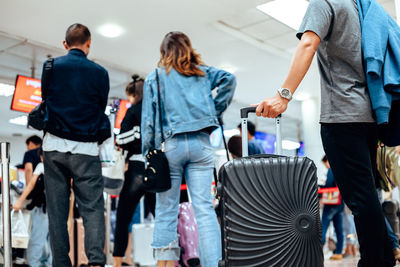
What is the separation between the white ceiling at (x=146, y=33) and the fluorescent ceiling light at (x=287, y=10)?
0.21 metres

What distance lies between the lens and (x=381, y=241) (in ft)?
5.12

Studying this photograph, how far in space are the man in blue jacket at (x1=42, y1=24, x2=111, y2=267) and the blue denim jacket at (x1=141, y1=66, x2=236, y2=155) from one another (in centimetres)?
35

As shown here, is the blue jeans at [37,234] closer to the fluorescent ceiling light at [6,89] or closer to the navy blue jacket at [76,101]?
the navy blue jacket at [76,101]

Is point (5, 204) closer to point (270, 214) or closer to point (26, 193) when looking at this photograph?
point (270, 214)

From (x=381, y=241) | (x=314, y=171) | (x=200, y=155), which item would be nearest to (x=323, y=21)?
(x=314, y=171)

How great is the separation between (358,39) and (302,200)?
64 centimetres

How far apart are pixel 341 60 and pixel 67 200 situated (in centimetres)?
169

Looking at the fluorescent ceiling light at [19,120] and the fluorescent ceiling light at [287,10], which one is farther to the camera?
the fluorescent ceiling light at [19,120]

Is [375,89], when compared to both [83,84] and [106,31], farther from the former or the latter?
[106,31]

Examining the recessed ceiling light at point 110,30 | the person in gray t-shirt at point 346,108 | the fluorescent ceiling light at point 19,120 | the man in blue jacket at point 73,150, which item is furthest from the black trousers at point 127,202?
the fluorescent ceiling light at point 19,120

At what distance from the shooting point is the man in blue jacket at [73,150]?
2.49 meters

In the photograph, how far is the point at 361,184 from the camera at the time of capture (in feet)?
5.16

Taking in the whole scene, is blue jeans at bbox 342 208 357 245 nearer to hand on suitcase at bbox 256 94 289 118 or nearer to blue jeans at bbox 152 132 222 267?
blue jeans at bbox 152 132 222 267

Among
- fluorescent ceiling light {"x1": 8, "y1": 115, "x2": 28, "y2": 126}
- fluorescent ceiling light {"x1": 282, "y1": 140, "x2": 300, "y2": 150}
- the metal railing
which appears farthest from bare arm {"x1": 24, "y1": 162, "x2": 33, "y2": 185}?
fluorescent ceiling light {"x1": 282, "y1": 140, "x2": 300, "y2": 150}
